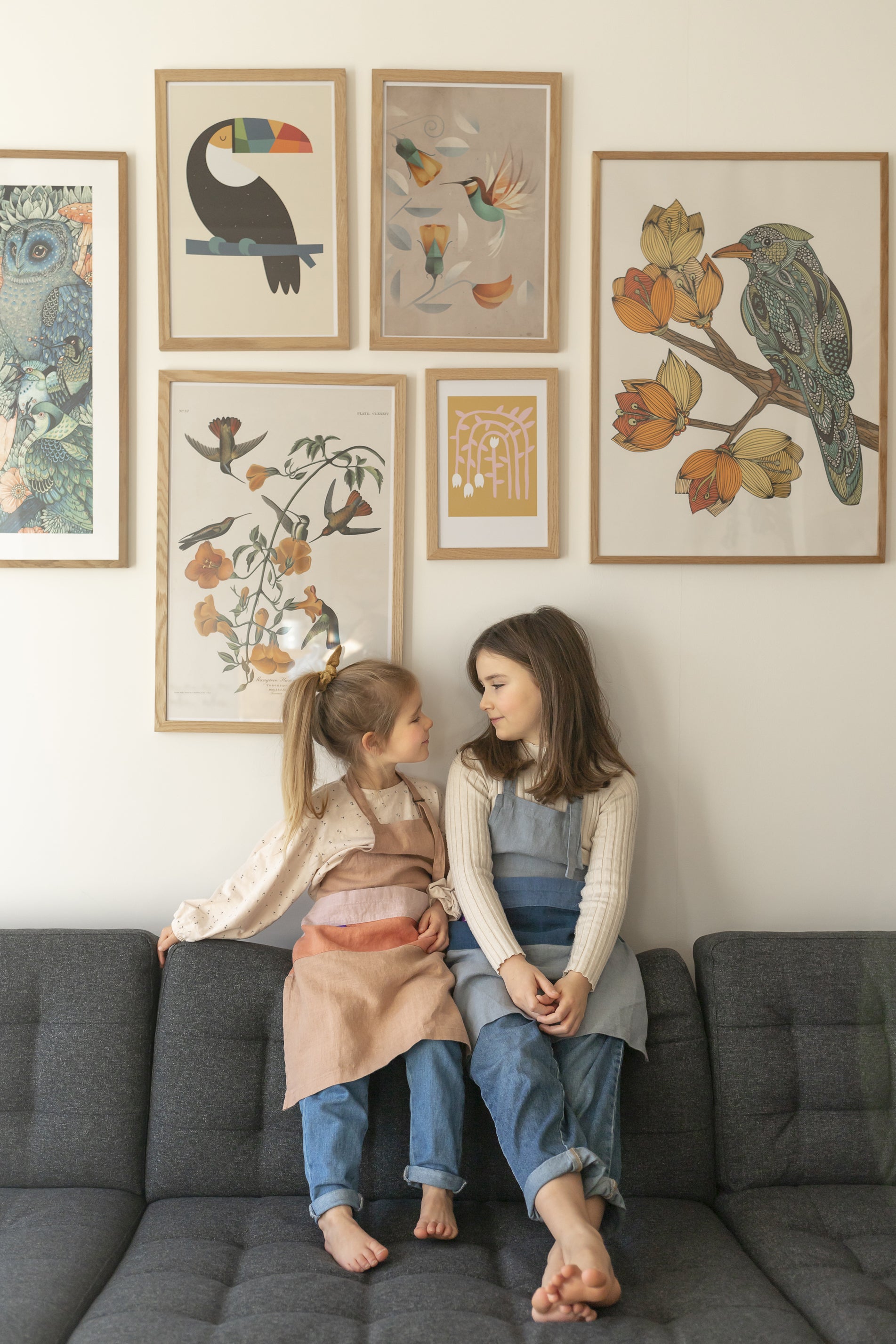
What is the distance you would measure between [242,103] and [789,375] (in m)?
1.09

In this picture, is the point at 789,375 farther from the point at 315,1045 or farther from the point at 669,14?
the point at 315,1045

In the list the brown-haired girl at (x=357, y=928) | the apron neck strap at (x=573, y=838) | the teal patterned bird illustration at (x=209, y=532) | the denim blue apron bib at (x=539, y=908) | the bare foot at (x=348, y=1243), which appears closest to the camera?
the bare foot at (x=348, y=1243)

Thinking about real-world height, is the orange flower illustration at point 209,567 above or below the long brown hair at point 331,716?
above

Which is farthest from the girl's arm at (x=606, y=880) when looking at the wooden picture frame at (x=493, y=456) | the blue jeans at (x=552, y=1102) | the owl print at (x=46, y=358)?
the owl print at (x=46, y=358)

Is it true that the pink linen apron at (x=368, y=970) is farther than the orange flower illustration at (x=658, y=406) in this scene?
No

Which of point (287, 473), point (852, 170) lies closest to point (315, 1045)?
point (287, 473)

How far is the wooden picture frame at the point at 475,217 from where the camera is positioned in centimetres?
167

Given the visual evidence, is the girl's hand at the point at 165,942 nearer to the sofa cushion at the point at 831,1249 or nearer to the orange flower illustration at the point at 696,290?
the sofa cushion at the point at 831,1249

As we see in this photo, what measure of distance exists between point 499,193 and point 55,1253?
1.79 meters

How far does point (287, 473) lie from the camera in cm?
171

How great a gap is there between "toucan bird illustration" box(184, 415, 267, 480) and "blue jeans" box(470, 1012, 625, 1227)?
41.9 inches

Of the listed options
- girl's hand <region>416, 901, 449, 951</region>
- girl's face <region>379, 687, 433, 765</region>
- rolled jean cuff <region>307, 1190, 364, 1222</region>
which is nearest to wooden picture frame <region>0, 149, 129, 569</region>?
girl's face <region>379, 687, 433, 765</region>

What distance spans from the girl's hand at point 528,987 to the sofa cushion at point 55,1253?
2.15ft

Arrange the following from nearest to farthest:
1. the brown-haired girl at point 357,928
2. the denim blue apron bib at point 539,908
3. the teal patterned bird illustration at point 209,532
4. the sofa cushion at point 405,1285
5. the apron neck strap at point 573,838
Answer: the sofa cushion at point 405,1285 → the brown-haired girl at point 357,928 → the denim blue apron bib at point 539,908 → the apron neck strap at point 573,838 → the teal patterned bird illustration at point 209,532
